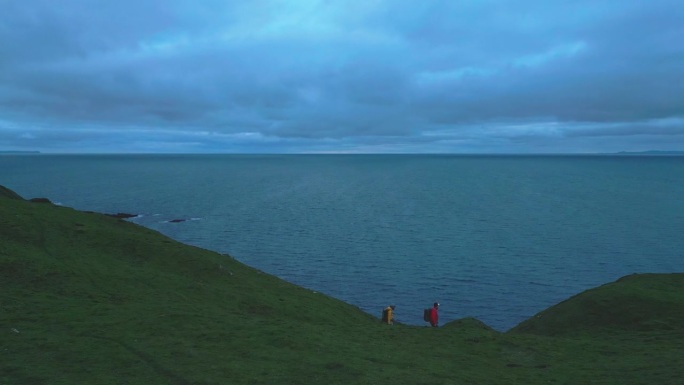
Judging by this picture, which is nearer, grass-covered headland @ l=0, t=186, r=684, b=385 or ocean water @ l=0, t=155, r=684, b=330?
grass-covered headland @ l=0, t=186, r=684, b=385

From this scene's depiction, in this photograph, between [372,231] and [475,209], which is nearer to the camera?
[372,231]

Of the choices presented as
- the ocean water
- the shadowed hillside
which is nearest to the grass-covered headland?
the shadowed hillside

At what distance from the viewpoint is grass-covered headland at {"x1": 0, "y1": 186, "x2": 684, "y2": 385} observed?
77.0 ft

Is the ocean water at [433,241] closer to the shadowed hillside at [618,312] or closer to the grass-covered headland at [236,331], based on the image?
the shadowed hillside at [618,312]

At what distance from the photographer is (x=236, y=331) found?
2902 cm

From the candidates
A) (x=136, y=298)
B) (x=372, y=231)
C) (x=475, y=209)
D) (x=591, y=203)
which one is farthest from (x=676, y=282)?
(x=591, y=203)

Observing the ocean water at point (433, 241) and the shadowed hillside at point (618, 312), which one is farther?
the ocean water at point (433, 241)

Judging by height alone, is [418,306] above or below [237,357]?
below

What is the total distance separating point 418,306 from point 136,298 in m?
37.2

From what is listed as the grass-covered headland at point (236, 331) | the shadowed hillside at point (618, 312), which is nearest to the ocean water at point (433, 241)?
the shadowed hillside at point (618, 312)

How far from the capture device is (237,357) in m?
24.8

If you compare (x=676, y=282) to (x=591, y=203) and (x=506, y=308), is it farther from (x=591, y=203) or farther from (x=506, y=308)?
(x=591, y=203)

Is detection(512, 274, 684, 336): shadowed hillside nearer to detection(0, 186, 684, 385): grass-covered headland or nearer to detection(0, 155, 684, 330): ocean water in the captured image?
detection(0, 186, 684, 385): grass-covered headland

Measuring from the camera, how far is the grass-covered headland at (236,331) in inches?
924
